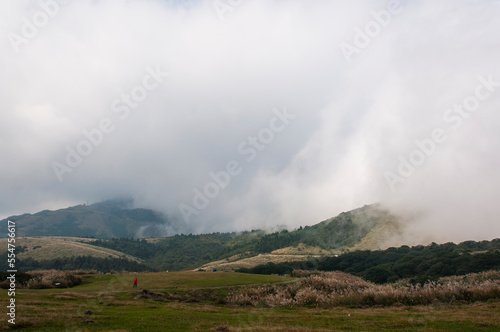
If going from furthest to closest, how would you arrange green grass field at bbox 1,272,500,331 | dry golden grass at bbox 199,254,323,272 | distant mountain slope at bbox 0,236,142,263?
1. distant mountain slope at bbox 0,236,142,263
2. dry golden grass at bbox 199,254,323,272
3. green grass field at bbox 1,272,500,331

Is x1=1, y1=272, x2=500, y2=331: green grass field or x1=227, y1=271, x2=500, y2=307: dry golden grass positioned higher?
x1=1, y1=272, x2=500, y2=331: green grass field

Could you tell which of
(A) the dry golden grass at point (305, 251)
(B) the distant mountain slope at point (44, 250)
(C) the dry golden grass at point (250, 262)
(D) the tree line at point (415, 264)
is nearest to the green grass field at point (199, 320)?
Result: (D) the tree line at point (415, 264)

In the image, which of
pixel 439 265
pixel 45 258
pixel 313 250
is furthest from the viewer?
pixel 313 250

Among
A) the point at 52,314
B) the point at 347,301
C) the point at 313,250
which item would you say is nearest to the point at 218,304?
the point at 347,301

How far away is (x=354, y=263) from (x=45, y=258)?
490ft

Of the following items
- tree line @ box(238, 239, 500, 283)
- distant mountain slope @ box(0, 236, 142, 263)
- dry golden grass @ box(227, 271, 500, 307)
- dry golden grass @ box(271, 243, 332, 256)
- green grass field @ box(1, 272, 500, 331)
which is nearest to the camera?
green grass field @ box(1, 272, 500, 331)

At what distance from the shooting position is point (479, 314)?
2250 centimetres

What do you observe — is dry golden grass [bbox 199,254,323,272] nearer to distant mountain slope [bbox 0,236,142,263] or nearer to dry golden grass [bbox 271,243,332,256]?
dry golden grass [bbox 271,243,332,256]

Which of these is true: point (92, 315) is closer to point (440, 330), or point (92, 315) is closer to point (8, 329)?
point (8, 329)

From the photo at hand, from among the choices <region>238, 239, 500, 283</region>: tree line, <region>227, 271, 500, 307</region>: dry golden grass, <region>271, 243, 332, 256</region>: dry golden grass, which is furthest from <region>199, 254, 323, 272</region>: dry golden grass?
<region>227, 271, 500, 307</region>: dry golden grass

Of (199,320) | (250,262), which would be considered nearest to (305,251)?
(250,262)

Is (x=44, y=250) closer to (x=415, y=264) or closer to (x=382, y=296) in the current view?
(x=415, y=264)

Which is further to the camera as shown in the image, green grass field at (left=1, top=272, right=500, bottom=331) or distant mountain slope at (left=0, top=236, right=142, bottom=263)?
distant mountain slope at (left=0, top=236, right=142, bottom=263)

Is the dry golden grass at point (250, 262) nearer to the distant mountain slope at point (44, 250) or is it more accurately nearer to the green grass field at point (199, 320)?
the distant mountain slope at point (44, 250)
